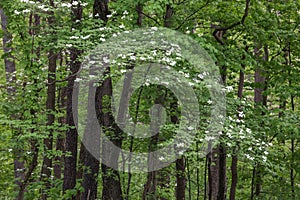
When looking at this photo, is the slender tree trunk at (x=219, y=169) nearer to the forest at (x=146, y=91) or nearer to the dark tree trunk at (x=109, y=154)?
the forest at (x=146, y=91)

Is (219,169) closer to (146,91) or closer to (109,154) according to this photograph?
(109,154)

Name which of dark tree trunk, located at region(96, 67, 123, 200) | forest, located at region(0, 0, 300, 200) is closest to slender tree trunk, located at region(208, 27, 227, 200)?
forest, located at region(0, 0, 300, 200)

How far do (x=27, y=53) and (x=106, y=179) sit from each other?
119 inches

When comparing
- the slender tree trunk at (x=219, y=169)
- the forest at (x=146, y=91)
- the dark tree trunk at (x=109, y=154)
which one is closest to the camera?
the forest at (x=146, y=91)

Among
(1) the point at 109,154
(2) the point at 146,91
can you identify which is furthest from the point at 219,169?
(2) the point at 146,91

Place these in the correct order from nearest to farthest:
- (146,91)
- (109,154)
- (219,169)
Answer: (146,91) < (109,154) < (219,169)

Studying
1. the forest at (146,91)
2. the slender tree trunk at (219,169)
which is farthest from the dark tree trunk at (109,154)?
the slender tree trunk at (219,169)

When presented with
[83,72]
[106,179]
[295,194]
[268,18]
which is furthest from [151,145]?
[295,194]

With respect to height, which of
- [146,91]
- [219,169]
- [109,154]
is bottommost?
[219,169]

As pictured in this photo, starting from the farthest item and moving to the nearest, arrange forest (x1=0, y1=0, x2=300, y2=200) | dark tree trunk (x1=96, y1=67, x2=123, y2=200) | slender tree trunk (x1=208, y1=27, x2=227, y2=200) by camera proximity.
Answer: slender tree trunk (x1=208, y1=27, x2=227, y2=200) < dark tree trunk (x1=96, y1=67, x2=123, y2=200) < forest (x1=0, y1=0, x2=300, y2=200)

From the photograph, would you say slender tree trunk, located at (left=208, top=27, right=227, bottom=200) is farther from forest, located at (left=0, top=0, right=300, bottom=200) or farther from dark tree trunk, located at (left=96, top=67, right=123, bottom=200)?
dark tree trunk, located at (left=96, top=67, right=123, bottom=200)

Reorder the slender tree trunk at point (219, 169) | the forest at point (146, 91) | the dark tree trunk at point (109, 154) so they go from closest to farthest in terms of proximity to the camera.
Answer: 1. the forest at point (146, 91)
2. the dark tree trunk at point (109, 154)
3. the slender tree trunk at point (219, 169)

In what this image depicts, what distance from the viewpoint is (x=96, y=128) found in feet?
28.0

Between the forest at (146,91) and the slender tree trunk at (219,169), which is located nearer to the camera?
the forest at (146,91)
